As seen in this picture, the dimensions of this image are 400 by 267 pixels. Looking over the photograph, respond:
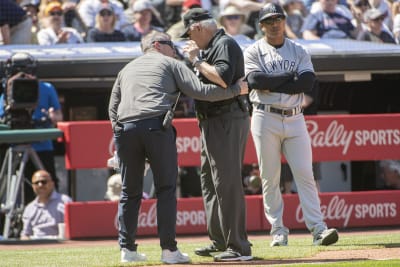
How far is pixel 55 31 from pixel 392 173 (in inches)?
202

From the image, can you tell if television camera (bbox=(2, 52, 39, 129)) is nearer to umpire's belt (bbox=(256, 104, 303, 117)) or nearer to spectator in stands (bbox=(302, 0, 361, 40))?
umpire's belt (bbox=(256, 104, 303, 117))

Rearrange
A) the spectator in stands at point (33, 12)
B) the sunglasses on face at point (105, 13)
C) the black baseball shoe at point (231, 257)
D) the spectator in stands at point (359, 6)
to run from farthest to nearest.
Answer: the spectator in stands at point (359, 6) < the spectator in stands at point (33, 12) < the sunglasses on face at point (105, 13) < the black baseball shoe at point (231, 257)

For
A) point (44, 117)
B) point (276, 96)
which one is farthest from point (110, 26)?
point (276, 96)

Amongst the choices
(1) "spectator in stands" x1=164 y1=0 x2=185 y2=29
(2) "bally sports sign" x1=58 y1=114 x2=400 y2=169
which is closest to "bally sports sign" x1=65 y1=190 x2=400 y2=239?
(2) "bally sports sign" x1=58 y1=114 x2=400 y2=169

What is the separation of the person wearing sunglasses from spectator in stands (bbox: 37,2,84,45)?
6787 millimetres

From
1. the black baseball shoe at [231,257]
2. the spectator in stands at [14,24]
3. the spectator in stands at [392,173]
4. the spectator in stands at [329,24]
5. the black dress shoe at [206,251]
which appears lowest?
the spectator in stands at [392,173]

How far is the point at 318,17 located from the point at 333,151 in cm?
386

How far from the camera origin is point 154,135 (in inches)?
292

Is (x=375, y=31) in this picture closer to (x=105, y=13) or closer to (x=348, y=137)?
(x=348, y=137)

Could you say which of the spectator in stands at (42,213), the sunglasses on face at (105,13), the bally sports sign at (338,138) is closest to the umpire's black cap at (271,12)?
the bally sports sign at (338,138)

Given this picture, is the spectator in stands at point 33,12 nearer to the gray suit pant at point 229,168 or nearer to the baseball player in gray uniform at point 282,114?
the baseball player in gray uniform at point 282,114

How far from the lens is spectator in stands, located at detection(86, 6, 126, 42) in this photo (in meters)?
14.1

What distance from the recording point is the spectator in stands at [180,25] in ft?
45.6

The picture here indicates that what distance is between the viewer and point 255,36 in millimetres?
14547
